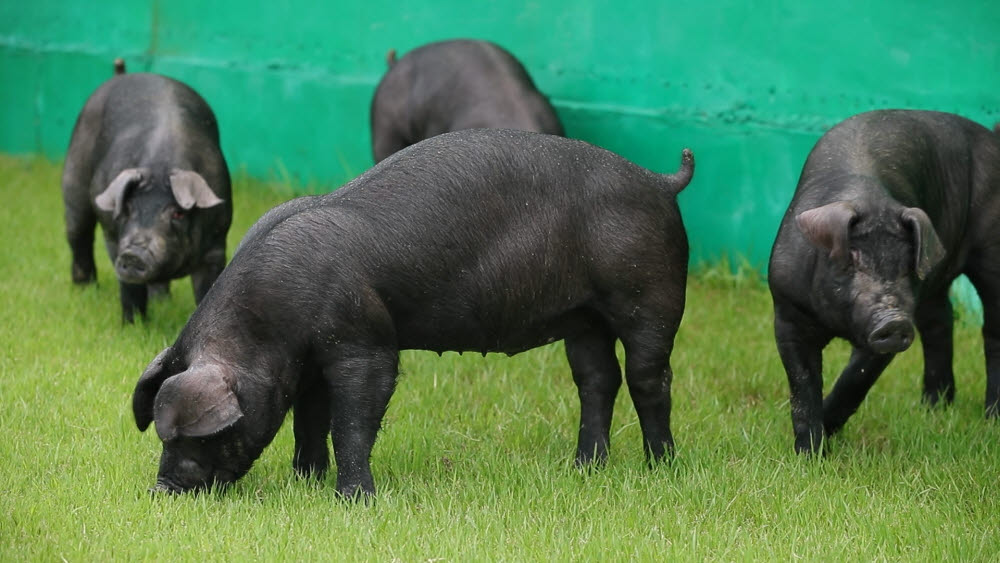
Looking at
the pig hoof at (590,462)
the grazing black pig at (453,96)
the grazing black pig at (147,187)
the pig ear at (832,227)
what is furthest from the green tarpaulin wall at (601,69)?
the pig hoof at (590,462)

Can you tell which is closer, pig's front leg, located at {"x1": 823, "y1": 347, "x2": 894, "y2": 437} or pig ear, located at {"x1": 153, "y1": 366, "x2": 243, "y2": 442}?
pig ear, located at {"x1": 153, "y1": 366, "x2": 243, "y2": 442}

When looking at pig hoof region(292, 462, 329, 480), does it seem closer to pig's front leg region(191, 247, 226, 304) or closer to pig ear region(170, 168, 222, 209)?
pig ear region(170, 168, 222, 209)

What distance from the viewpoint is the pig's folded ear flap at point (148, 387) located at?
211 inches

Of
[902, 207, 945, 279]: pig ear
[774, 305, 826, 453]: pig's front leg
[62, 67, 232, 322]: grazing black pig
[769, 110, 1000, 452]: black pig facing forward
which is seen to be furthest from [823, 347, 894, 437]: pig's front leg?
[62, 67, 232, 322]: grazing black pig

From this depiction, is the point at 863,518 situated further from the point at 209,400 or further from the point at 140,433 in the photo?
the point at 140,433

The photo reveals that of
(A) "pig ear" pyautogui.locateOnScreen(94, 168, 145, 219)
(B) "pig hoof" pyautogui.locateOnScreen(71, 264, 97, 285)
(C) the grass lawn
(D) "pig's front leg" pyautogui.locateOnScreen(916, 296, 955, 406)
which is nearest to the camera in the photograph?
(C) the grass lawn

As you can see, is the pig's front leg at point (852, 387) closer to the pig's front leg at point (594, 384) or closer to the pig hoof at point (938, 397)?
the pig hoof at point (938, 397)

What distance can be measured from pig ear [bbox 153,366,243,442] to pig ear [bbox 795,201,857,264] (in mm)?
2427

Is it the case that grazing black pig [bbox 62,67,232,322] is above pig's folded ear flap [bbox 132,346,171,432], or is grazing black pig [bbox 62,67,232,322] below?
below

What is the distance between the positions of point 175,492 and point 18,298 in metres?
3.61

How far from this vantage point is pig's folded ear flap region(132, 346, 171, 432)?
535 centimetres

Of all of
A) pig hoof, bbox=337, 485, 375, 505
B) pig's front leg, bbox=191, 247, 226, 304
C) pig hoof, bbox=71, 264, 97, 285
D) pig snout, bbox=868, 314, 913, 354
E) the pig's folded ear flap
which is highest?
pig snout, bbox=868, 314, 913, 354

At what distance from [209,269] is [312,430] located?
2628 millimetres

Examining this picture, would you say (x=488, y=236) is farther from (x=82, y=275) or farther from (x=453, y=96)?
(x=82, y=275)
